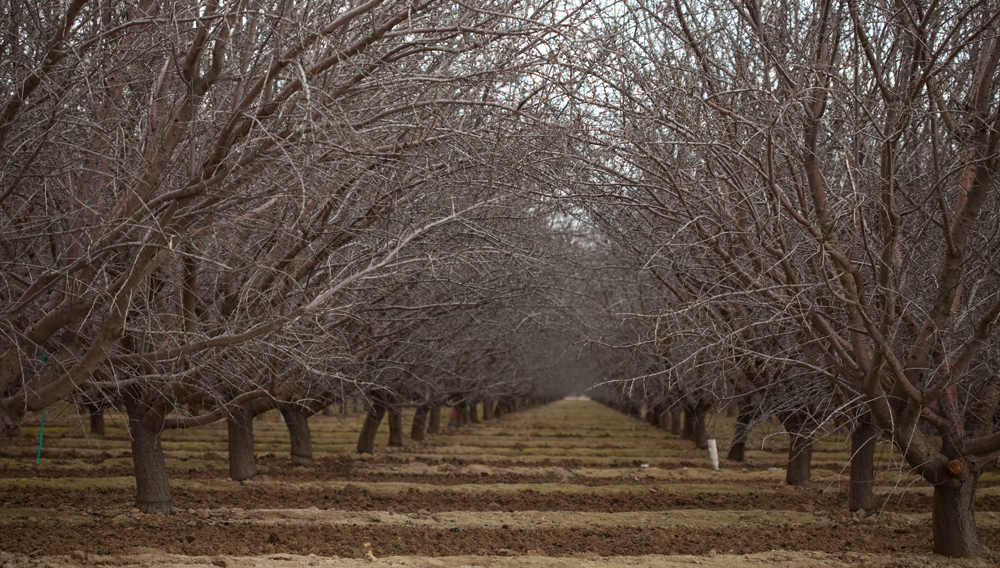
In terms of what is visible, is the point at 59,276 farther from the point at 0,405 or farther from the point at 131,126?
the point at 131,126

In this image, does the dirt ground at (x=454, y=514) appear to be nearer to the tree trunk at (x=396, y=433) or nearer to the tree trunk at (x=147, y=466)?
the tree trunk at (x=147, y=466)

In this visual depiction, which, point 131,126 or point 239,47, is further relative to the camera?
point 131,126

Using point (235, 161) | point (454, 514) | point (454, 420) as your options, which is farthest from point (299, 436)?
point (454, 420)

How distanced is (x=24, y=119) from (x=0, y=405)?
88.9 inches

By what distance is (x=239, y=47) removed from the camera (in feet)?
20.6

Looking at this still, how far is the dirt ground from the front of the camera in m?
7.92

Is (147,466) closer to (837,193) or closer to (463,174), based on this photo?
(463,174)

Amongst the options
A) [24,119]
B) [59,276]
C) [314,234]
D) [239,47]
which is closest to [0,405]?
[59,276]

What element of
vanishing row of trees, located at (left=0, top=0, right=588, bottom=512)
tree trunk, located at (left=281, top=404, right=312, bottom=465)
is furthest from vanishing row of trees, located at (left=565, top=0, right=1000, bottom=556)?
tree trunk, located at (left=281, top=404, right=312, bottom=465)

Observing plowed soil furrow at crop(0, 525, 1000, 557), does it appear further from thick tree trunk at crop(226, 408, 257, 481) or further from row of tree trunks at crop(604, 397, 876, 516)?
thick tree trunk at crop(226, 408, 257, 481)

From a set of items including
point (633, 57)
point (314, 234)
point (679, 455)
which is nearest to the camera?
point (314, 234)

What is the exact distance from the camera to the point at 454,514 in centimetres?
1118

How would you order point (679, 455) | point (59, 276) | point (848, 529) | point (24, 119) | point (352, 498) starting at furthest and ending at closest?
1. point (679, 455)
2. point (352, 498)
3. point (848, 529)
4. point (24, 119)
5. point (59, 276)

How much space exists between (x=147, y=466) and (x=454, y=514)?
4077 mm
